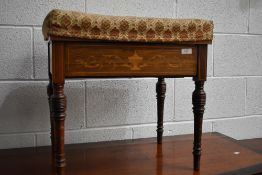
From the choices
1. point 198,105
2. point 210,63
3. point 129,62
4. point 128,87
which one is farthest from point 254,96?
point 129,62

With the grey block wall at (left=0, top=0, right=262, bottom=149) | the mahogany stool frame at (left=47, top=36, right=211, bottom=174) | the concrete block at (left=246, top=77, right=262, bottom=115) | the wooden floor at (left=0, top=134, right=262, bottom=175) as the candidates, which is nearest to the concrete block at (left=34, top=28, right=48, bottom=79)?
the grey block wall at (left=0, top=0, right=262, bottom=149)

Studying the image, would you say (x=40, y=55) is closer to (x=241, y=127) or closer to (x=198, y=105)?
(x=198, y=105)

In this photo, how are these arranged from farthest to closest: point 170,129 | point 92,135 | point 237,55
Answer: point 237,55, point 170,129, point 92,135

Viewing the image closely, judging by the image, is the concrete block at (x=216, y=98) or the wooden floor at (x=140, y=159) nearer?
the wooden floor at (x=140, y=159)

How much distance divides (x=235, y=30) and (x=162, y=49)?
90 cm

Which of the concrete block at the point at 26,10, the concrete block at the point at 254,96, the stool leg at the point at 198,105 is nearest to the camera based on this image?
the stool leg at the point at 198,105

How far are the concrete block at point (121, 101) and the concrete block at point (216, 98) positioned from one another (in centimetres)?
7

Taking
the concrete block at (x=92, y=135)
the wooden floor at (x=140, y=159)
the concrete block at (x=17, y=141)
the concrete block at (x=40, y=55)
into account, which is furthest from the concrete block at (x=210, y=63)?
the concrete block at (x=17, y=141)

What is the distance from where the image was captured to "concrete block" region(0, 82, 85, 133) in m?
1.31

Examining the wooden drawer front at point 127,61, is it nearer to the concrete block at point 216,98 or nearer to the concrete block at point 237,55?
the concrete block at point 216,98

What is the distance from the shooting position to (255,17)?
1717mm

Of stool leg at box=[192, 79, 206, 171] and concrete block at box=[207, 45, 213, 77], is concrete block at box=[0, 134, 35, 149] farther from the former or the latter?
concrete block at box=[207, 45, 213, 77]

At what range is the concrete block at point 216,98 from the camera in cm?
159

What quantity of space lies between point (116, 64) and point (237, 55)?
1034mm
